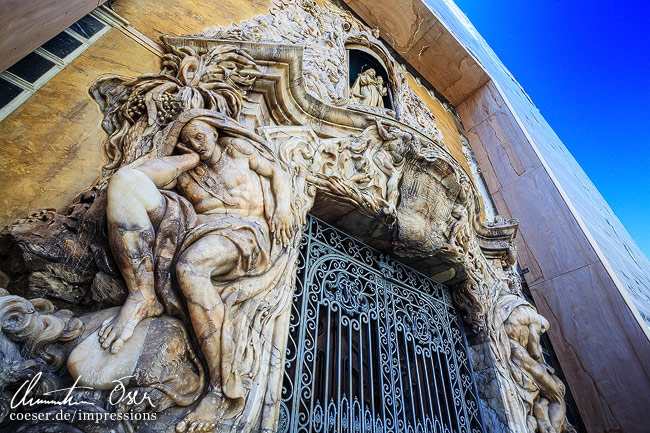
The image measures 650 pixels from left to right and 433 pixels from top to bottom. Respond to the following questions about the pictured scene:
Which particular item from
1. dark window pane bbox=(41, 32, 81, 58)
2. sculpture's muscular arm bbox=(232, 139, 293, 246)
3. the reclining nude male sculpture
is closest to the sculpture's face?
the reclining nude male sculpture

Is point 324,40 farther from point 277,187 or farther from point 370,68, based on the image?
point 277,187

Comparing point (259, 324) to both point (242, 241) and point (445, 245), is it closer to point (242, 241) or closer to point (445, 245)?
point (242, 241)

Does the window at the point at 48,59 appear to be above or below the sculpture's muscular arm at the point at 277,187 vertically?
above

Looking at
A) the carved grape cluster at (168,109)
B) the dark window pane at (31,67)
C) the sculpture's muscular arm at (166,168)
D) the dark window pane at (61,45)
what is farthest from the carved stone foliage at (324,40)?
the sculpture's muscular arm at (166,168)

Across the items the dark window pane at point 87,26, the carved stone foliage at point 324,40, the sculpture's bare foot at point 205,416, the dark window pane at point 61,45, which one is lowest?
the sculpture's bare foot at point 205,416

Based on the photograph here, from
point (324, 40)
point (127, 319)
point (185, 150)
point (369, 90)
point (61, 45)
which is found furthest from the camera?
point (369, 90)

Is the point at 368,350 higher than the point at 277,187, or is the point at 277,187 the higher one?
the point at 277,187

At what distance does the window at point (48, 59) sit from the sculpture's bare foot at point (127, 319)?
168 cm

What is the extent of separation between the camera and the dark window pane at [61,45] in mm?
2664

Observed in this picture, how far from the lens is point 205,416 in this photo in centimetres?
154

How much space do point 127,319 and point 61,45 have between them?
249 cm

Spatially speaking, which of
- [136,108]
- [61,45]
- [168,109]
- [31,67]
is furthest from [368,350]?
[61,45]

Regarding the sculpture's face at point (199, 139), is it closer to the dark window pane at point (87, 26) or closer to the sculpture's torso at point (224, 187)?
the sculpture's torso at point (224, 187)

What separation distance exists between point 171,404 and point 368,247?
2.54m
